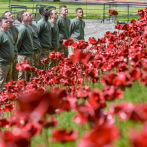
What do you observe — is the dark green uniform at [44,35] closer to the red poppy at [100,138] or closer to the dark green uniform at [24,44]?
the dark green uniform at [24,44]

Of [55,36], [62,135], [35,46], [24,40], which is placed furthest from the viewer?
[55,36]

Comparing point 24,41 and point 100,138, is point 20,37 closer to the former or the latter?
point 24,41

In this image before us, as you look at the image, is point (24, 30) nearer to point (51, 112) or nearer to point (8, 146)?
point (51, 112)

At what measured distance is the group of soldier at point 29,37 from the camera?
8.02 metres

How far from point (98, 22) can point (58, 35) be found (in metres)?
12.0

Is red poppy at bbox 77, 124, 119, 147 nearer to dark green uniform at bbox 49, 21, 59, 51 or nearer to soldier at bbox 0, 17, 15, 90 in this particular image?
Answer: soldier at bbox 0, 17, 15, 90

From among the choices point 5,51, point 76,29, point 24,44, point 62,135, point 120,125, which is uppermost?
point 76,29

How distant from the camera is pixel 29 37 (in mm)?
8859

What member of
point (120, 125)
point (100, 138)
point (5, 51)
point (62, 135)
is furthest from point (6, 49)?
point (100, 138)

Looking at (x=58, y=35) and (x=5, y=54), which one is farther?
(x=58, y=35)

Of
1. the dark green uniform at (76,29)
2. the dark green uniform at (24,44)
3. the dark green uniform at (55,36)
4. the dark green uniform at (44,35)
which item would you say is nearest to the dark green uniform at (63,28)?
the dark green uniform at (76,29)

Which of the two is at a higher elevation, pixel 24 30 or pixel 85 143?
pixel 24 30

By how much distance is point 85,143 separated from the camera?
131cm

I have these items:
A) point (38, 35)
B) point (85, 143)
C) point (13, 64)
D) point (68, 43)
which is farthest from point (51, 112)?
point (38, 35)
